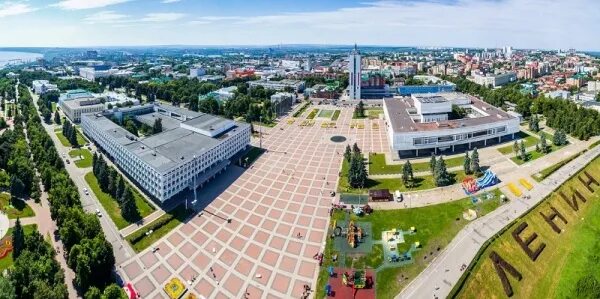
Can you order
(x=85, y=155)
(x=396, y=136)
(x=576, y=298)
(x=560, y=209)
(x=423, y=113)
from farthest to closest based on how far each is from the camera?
→ (x=423, y=113)
(x=85, y=155)
(x=396, y=136)
(x=560, y=209)
(x=576, y=298)

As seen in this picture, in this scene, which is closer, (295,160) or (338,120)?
(295,160)

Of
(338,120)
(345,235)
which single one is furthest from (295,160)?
(338,120)

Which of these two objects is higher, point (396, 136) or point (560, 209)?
point (396, 136)

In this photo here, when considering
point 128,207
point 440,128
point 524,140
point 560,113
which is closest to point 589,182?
point 524,140

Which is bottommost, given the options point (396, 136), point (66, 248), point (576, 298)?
point (576, 298)

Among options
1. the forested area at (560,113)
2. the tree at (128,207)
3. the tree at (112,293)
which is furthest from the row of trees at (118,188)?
the forested area at (560,113)

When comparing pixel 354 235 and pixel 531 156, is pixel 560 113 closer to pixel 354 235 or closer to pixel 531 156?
pixel 531 156

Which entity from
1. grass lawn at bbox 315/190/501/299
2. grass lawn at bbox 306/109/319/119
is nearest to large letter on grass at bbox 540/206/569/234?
grass lawn at bbox 315/190/501/299

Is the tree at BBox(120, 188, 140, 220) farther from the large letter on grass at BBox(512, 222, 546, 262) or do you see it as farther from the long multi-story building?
the large letter on grass at BBox(512, 222, 546, 262)

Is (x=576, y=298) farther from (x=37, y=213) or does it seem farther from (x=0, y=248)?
(x=37, y=213)
